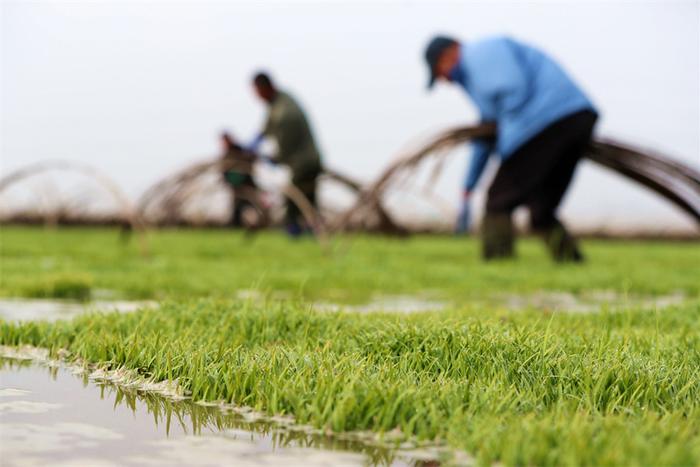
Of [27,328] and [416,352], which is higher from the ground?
[416,352]

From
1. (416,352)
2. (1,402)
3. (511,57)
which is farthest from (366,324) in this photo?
Result: (511,57)

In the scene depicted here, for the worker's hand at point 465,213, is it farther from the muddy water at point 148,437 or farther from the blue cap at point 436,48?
the muddy water at point 148,437

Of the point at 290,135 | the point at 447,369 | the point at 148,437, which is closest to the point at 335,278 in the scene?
the point at 447,369

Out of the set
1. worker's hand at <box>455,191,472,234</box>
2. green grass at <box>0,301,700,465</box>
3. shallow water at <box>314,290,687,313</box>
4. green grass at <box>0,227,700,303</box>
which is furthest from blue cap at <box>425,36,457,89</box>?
green grass at <box>0,301,700,465</box>

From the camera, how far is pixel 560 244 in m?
8.76

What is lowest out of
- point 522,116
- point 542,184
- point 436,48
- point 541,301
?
point 541,301

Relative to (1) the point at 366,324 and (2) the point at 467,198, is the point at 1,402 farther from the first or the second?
(2) the point at 467,198

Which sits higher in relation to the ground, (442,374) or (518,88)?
(518,88)

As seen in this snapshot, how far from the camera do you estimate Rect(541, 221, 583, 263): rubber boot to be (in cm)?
859

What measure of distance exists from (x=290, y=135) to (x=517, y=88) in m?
5.58

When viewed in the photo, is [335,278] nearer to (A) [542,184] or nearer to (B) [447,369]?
(A) [542,184]

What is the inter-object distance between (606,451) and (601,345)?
105 centimetres

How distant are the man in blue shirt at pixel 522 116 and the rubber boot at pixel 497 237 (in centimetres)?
1

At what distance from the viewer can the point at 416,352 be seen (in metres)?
2.59
